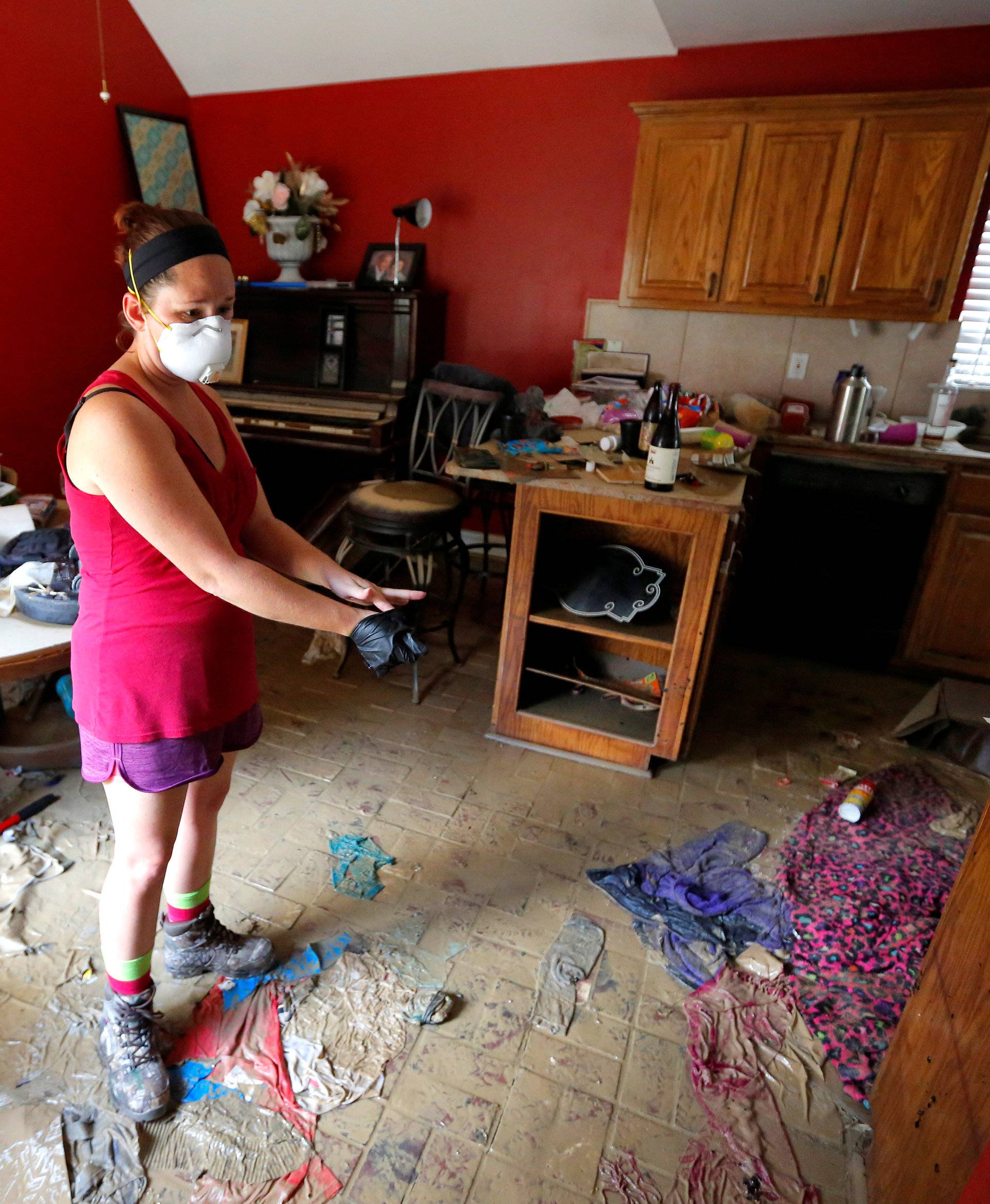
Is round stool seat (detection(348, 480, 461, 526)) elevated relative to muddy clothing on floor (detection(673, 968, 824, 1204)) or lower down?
elevated

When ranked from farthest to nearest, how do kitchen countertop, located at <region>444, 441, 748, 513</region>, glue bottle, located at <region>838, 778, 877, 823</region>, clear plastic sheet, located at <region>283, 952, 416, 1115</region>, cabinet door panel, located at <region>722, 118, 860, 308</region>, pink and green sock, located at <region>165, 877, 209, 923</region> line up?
1. cabinet door panel, located at <region>722, 118, 860, 308</region>
2. glue bottle, located at <region>838, 778, 877, 823</region>
3. kitchen countertop, located at <region>444, 441, 748, 513</region>
4. pink and green sock, located at <region>165, 877, 209, 923</region>
5. clear plastic sheet, located at <region>283, 952, 416, 1115</region>

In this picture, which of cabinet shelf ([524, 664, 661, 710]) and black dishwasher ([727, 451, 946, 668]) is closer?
cabinet shelf ([524, 664, 661, 710])

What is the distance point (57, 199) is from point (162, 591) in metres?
3.67

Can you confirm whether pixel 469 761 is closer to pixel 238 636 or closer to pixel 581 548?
pixel 581 548

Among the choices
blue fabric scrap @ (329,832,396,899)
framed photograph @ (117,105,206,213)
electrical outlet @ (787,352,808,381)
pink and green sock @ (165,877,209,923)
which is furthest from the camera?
framed photograph @ (117,105,206,213)

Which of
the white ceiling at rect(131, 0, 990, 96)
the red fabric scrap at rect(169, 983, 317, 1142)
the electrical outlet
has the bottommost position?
the red fabric scrap at rect(169, 983, 317, 1142)

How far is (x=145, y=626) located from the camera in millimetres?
1112

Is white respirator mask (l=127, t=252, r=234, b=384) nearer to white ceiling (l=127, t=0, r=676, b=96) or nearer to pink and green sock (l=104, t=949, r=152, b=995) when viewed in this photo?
pink and green sock (l=104, t=949, r=152, b=995)

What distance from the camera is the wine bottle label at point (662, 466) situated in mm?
2020

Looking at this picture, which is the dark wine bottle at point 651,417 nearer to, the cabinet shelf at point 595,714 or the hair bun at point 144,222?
the cabinet shelf at point 595,714

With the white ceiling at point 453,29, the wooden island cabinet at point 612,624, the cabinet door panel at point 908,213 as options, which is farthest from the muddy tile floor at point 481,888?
the white ceiling at point 453,29

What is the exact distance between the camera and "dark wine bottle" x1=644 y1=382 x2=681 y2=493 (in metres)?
2.02

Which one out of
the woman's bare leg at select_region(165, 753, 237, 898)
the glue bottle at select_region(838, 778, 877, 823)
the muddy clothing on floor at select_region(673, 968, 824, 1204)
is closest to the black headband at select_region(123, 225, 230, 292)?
the woman's bare leg at select_region(165, 753, 237, 898)

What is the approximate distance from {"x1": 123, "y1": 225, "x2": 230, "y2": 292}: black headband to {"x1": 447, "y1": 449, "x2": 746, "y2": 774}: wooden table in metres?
1.20
